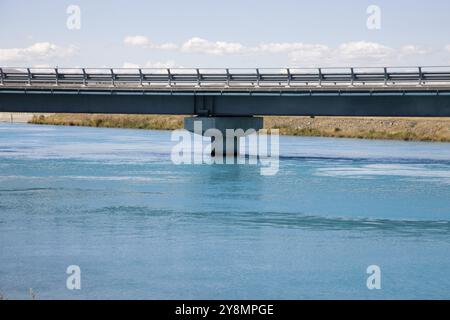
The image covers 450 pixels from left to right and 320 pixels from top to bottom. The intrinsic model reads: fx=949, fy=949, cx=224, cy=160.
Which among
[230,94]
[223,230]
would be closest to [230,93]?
[230,94]

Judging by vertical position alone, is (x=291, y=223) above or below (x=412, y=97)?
below

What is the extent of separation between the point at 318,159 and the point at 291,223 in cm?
3164

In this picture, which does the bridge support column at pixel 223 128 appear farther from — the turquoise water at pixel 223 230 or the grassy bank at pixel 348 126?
the grassy bank at pixel 348 126

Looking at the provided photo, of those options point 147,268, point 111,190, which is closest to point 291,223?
point 147,268

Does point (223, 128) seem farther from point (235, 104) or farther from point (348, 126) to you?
point (348, 126)

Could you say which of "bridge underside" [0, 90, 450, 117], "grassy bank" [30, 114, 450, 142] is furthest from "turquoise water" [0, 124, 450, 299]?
"grassy bank" [30, 114, 450, 142]

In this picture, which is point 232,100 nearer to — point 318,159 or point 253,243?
point 318,159

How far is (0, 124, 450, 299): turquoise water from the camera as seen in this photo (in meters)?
24.3

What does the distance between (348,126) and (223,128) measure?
157 ft

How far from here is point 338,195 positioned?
145ft

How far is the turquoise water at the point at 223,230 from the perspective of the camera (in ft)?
79.7

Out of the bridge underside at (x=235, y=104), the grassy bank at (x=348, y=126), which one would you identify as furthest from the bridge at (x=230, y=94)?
the grassy bank at (x=348, y=126)

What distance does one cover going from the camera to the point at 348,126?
11094cm
